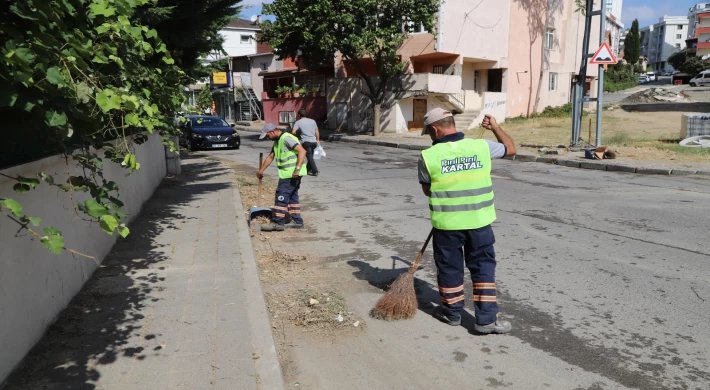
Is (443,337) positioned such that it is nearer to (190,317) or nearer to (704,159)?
(190,317)

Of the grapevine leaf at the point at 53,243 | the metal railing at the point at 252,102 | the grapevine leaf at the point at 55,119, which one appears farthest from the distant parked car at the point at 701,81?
the grapevine leaf at the point at 53,243

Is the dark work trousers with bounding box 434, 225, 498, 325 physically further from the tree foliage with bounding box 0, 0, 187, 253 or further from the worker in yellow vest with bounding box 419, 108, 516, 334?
the tree foliage with bounding box 0, 0, 187, 253

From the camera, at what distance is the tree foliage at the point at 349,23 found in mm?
23297

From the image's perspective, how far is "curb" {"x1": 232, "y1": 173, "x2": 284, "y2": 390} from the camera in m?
3.52

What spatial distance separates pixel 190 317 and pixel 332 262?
2.26 metres

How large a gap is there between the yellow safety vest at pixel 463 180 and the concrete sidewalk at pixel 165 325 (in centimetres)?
170

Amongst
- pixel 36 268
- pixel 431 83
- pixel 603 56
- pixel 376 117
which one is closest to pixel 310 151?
pixel 36 268

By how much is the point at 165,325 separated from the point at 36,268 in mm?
1001

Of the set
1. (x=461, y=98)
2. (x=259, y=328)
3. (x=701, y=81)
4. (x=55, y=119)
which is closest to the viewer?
(x=55, y=119)

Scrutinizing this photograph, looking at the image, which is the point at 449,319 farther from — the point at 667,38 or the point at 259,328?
the point at 667,38

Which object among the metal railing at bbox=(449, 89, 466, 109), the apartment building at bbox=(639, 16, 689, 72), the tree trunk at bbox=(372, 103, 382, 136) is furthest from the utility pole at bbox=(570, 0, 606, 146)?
the apartment building at bbox=(639, 16, 689, 72)

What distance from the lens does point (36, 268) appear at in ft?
12.8

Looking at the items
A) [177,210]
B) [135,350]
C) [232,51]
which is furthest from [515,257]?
[232,51]

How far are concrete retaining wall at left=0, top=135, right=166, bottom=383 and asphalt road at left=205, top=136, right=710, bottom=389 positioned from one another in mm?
1886
